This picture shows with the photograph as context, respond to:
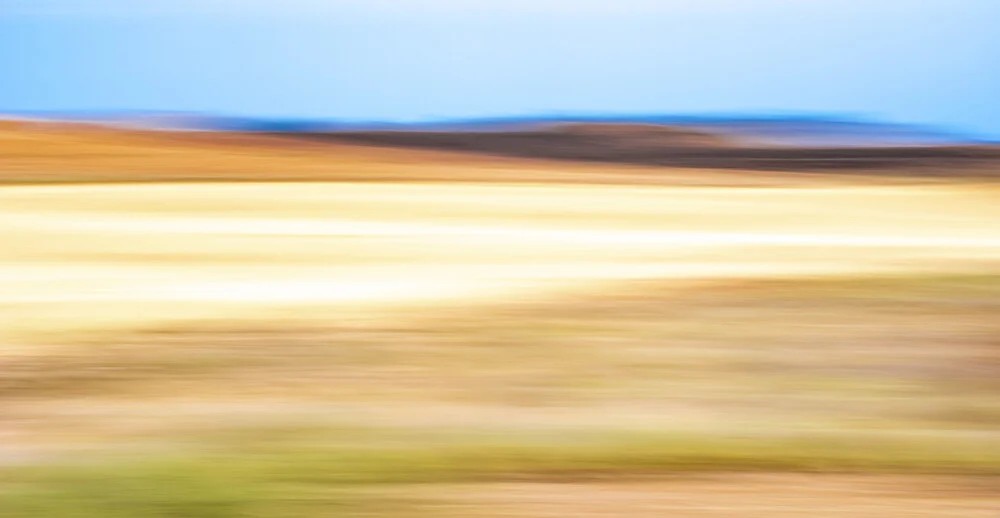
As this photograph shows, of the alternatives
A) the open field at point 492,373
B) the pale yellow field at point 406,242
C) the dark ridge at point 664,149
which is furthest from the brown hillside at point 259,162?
the open field at point 492,373

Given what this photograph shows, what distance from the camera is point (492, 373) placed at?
4789mm

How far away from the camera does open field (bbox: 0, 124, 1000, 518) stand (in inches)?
140

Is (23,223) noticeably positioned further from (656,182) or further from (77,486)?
(656,182)

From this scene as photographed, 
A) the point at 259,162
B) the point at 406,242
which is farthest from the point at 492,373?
the point at 259,162

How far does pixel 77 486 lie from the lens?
3555 mm

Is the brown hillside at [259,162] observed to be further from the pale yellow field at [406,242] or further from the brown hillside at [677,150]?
the pale yellow field at [406,242]

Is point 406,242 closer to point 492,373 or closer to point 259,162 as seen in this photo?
point 492,373

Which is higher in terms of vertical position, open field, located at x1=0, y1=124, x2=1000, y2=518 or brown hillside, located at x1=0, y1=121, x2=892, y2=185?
brown hillside, located at x1=0, y1=121, x2=892, y2=185

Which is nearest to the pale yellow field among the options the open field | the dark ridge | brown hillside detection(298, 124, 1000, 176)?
the open field

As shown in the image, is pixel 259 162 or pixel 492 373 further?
pixel 259 162

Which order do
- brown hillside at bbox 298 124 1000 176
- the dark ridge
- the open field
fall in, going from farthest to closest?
1. the dark ridge
2. brown hillside at bbox 298 124 1000 176
3. the open field

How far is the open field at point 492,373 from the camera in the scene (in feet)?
11.7

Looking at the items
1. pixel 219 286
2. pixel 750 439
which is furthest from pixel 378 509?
pixel 219 286

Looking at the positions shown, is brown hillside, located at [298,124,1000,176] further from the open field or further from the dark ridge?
the open field
